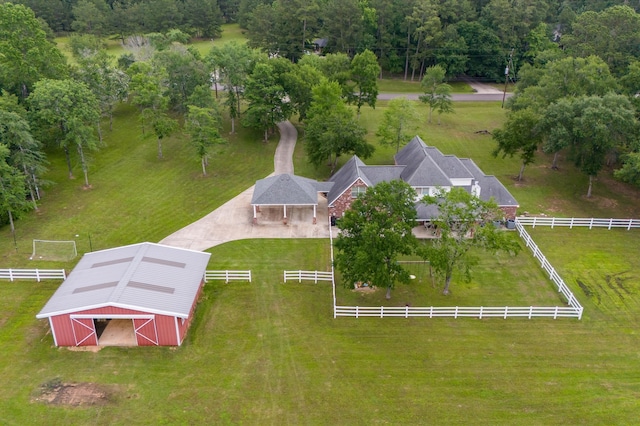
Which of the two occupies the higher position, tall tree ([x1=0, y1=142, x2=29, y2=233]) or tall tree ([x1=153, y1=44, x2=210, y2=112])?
tall tree ([x1=153, y1=44, x2=210, y2=112])

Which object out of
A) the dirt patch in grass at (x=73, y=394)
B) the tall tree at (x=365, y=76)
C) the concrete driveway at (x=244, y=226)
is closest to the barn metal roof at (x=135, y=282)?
the dirt patch in grass at (x=73, y=394)

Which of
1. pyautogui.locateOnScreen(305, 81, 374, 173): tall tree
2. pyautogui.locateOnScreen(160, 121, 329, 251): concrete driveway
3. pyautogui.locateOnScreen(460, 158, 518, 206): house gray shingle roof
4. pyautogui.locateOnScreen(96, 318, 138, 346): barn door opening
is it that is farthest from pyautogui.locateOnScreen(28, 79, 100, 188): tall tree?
pyautogui.locateOnScreen(460, 158, 518, 206): house gray shingle roof

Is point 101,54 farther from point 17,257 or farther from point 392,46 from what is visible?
point 392,46

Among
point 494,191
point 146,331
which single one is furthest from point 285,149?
point 146,331

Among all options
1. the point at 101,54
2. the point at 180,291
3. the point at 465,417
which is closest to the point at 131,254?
the point at 180,291

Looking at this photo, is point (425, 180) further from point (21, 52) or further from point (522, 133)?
point (21, 52)

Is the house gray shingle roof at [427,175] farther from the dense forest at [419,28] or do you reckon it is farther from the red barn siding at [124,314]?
the dense forest at [419,28]

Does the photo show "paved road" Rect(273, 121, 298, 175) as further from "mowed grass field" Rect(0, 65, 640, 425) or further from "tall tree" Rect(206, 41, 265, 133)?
"mowed grass field" Rect(0, 65, 640, 425)
